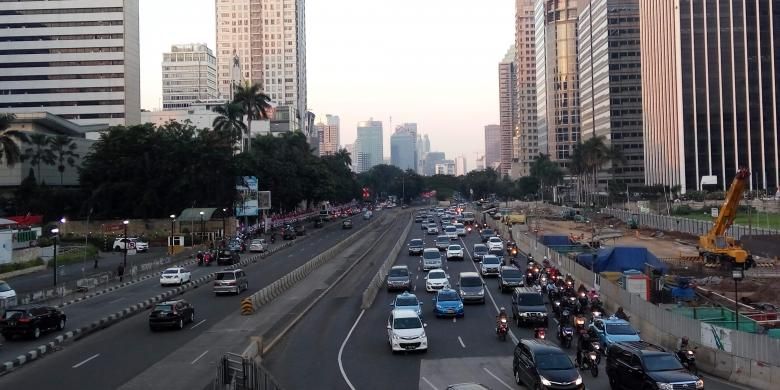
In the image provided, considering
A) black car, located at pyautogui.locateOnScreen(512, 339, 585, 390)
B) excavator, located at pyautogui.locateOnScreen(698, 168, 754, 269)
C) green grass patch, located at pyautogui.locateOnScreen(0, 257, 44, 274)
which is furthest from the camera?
green grass patch, located at pyautogui.locateOnScreen(0, 257, 44, 274)

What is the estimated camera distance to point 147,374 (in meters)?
22.6

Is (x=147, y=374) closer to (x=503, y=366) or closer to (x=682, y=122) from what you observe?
(x=503, y=366)

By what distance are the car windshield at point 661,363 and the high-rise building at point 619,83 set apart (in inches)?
5827

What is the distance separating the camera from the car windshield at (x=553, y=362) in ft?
61.4

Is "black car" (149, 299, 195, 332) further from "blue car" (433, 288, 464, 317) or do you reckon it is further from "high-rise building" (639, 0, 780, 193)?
"high-rise building" (639, 0, 780, 193)

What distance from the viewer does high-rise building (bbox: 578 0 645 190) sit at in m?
165

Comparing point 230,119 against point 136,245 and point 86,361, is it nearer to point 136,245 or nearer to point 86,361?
point 136,245

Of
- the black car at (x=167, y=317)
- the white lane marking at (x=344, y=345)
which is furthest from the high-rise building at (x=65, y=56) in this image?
the white lane marking at (x=344, y=345)

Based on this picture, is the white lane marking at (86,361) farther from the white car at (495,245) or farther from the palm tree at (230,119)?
the palm tree at (230,119)

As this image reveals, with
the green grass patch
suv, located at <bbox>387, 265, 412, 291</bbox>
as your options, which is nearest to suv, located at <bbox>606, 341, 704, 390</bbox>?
suv, located at <bbox>387, 265, 412, 291</bbox>

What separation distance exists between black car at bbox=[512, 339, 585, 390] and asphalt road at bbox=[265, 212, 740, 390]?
804 millimetres

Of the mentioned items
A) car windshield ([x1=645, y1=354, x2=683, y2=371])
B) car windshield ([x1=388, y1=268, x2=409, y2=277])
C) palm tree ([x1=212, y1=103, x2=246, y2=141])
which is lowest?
car windshield ([x1=645, y1=354, x2=683, y2=371])

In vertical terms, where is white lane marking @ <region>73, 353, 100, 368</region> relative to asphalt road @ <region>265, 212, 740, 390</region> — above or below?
below

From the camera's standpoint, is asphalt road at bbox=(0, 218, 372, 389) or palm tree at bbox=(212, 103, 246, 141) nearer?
asphalt road at bbox=(0, 218, 372, 389)
